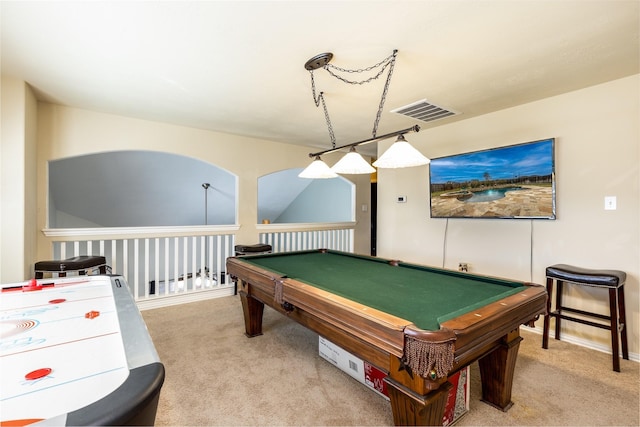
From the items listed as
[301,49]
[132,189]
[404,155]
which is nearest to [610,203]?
[404,155]

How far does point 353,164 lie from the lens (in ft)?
8.00

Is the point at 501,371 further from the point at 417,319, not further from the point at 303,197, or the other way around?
the point at 303,197

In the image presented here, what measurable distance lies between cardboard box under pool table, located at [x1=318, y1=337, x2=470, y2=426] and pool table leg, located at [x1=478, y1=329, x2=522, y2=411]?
0.57 feet

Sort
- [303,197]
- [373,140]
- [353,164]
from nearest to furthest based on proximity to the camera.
Answer: [373,140] → [353,164] → [303,197]

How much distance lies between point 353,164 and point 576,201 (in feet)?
6.79

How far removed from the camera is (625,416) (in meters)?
1.72

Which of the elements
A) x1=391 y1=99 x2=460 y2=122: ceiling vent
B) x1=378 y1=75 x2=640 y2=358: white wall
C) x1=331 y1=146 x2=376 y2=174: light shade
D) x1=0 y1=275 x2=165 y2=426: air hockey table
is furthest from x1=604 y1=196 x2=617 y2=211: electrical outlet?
x1=0 y1=275 x2=165 y2=426: air hockey table

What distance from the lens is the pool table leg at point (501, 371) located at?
66.6 inches

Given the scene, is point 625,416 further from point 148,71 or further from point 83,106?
point 83,106

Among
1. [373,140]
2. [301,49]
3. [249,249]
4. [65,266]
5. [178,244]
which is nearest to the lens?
[301,49]

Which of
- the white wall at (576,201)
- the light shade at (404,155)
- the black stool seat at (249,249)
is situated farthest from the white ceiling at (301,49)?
the black stool seat at (249,249)

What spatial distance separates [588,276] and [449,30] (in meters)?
2.11

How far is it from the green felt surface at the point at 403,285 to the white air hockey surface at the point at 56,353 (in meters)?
1.04

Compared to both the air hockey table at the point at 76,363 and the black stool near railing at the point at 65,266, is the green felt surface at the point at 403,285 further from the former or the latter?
the black stool near railing at the point at 65,266
